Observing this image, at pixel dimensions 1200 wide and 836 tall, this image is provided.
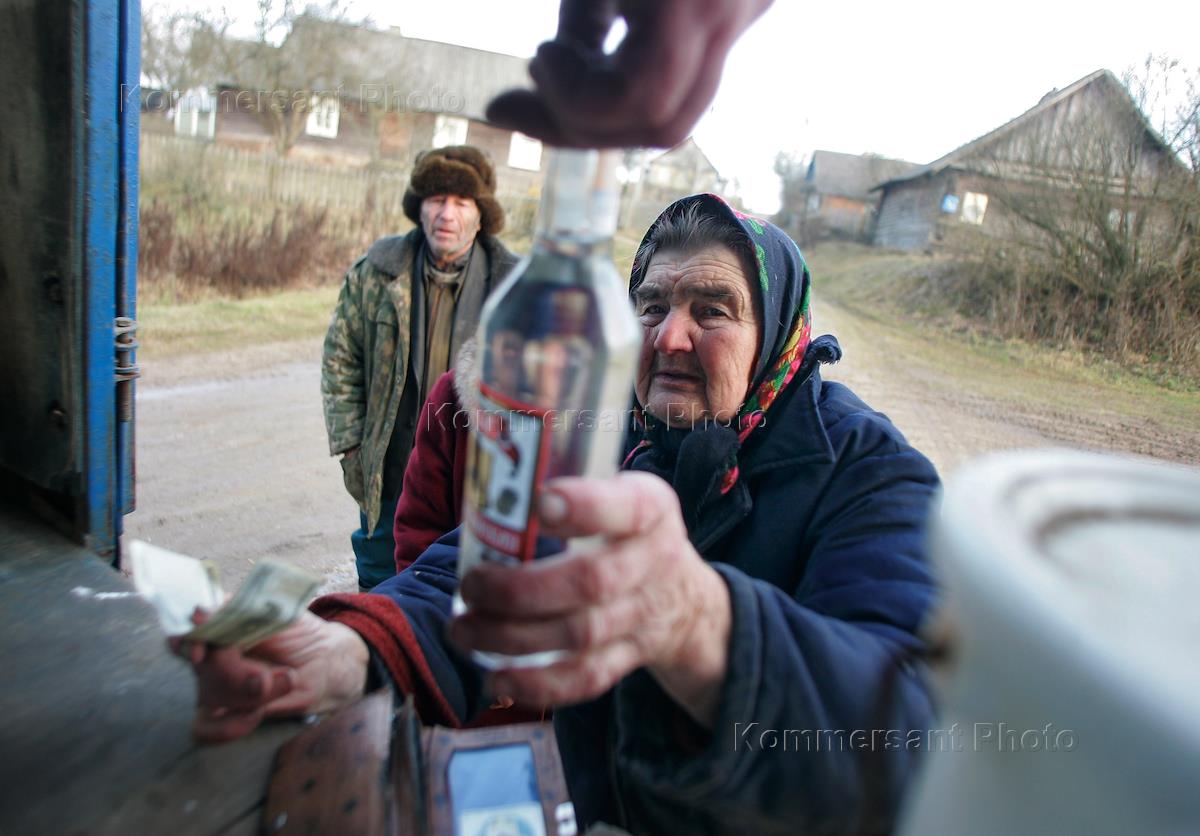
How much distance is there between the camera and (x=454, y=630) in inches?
29.1

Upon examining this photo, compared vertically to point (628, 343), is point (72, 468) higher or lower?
lower

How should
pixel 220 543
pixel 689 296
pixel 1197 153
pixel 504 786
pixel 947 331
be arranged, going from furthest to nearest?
1. pixel 947 331
2. pixel 220 543
3. pixel 1197 153
4. pixel 689 296
5. pixel 504 786

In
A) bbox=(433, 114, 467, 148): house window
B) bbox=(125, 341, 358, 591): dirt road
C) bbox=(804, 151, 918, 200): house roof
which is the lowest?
bbox=(125, 341, 358, 591): dirt road

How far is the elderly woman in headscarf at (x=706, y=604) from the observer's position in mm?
717

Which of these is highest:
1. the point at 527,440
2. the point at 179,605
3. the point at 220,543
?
the point at 527,440

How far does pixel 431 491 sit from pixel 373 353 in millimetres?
1424

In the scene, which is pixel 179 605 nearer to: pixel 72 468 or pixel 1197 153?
pixel 72 468

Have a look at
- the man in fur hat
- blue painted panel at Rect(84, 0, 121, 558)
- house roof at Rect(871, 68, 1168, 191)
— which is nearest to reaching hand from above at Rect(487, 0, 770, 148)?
blue painted panel at Rect(84, 0, 121, 558)

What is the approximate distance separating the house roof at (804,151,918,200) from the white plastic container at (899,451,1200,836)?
3318cm

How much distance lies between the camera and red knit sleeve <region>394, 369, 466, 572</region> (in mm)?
2383

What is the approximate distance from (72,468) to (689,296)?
1512mm

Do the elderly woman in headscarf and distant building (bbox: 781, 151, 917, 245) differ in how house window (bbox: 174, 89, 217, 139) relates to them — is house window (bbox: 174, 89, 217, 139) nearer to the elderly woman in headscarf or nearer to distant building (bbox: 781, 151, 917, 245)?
the elderly woman in headscarf

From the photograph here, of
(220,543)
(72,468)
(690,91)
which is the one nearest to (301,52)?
(220,543)

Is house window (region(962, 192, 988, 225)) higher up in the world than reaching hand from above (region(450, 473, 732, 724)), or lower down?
higher up
